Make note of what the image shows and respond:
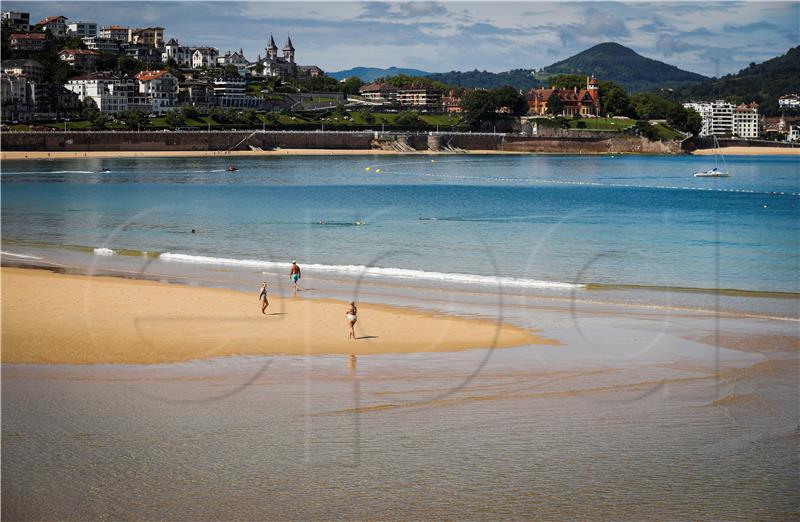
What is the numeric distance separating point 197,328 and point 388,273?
38.7 feet

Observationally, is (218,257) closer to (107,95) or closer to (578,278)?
(578,278)

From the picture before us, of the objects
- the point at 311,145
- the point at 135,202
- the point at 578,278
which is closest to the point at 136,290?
the point at 578,278

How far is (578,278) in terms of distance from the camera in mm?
30703

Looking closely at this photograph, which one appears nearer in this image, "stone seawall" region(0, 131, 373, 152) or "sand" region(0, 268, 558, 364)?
"sand" region(0, 268, 558, 364)

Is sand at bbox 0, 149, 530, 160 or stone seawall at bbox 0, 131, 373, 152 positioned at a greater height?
stone seawall at bbox 0, 131, 373, 152

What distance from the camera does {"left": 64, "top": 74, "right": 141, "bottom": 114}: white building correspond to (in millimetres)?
190500

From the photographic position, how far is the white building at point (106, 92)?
19050cm

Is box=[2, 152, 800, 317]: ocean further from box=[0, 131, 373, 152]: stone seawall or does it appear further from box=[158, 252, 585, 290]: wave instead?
box=[0, 131, 373, 152]: stone seawall

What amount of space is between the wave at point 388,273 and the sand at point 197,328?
6124 millimetres

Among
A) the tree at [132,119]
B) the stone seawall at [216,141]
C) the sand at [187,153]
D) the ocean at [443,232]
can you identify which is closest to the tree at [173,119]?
the tree at [132,119]

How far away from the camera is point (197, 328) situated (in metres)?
20.3

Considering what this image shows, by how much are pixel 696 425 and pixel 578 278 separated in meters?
17.1

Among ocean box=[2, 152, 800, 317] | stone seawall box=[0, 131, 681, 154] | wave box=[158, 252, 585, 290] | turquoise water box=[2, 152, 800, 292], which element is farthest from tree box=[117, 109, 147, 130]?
wave box=[158, 252, 585, 290]

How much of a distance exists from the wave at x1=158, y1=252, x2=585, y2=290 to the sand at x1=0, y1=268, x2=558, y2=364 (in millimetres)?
6124
